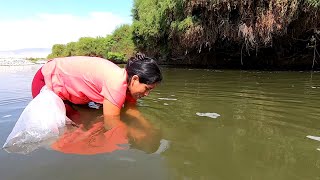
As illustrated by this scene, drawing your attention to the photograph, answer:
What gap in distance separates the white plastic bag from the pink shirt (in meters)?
0.17

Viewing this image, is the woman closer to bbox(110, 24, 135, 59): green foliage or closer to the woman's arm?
the woman's arm

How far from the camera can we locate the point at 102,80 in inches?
122

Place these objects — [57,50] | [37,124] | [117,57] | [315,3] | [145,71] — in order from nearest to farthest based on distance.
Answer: [37,124] → [145,71] → [315,3] → [117,57] → [57,50]

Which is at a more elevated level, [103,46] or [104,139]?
[103,46]

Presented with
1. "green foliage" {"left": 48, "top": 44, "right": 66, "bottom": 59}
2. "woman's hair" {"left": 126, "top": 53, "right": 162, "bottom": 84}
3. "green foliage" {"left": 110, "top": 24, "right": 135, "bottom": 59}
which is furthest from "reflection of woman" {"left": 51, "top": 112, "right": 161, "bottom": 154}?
"green foliage" {"left": 48, "top": 44, "right": 66, "bottom": 59}

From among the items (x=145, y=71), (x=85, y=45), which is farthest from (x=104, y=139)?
(x=85, y=45)

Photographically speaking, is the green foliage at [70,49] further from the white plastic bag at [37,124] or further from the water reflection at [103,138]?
the white plastic bag at [37,124]

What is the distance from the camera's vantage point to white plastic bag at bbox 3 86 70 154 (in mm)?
2662

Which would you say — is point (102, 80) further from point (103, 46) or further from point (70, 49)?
point (70, 49)

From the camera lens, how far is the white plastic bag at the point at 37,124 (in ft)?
8.73

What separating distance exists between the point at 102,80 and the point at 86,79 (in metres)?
0.18

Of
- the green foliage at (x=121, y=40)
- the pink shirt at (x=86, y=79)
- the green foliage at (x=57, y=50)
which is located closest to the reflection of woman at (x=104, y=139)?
the pink shirt at (x=86, y=79)

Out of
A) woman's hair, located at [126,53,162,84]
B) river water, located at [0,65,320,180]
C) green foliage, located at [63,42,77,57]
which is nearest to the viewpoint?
river water, located at [0,65,320,180]

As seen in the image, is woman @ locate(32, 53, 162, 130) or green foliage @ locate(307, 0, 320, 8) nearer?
woman @ locate(32, 53, 162, 130)
